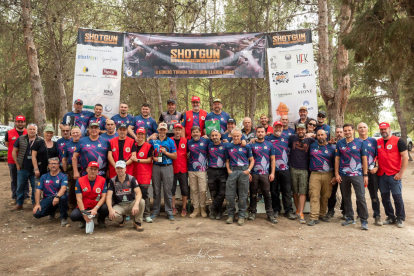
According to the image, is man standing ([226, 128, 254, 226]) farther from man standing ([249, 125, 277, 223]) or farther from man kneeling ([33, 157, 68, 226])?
man kneeling ([33, 157, 68, 226])

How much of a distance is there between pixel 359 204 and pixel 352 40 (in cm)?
328

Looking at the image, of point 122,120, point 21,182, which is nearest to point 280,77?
point 122,120

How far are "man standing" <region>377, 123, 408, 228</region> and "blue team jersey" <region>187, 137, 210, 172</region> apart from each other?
141 inches

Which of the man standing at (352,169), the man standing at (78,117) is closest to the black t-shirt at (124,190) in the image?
the man standing at (78,117)

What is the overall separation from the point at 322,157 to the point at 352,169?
1.99ft

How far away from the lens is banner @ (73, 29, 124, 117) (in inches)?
306

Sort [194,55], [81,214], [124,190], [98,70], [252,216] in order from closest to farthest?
[81,214] < [124,190] < [252,216] < [98,70] < [194,55]

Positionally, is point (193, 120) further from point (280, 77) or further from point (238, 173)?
point (280, 77)

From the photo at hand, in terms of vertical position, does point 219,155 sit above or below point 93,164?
above

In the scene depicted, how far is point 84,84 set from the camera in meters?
7.77

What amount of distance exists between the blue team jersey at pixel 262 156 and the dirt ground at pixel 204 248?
1.09 m

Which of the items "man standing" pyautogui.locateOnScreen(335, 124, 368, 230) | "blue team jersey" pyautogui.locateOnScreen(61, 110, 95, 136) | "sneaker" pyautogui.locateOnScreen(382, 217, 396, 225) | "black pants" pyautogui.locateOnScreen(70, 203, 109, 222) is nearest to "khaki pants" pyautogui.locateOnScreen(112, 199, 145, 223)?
"black pants" pyautogui.locateOnScreen(70, 203, 109, 222)

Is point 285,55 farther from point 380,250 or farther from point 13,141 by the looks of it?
point 13,141

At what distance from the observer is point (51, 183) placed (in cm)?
610
